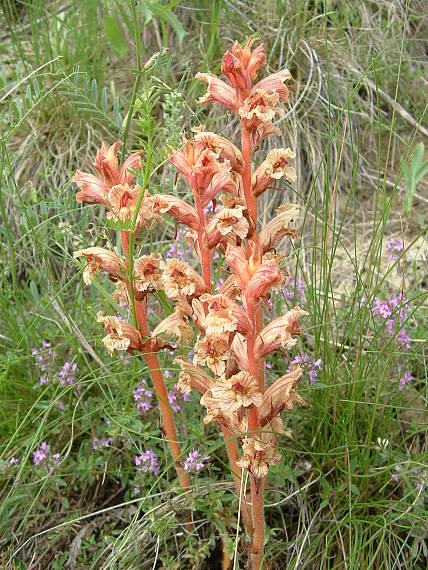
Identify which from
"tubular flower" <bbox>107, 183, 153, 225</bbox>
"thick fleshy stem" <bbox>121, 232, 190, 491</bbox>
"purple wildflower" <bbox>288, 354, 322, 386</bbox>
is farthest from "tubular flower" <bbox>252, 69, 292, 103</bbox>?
"purple wildflower" <bbox>288, 354, 322, 386</bbox>

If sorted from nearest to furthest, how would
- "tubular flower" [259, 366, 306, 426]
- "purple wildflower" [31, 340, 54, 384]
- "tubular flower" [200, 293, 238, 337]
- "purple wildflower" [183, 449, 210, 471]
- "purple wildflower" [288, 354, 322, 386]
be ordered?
1. "tubular flower" [200, 293, 238, 337]
2. "tubular flower" [259, 366, 306, 426]
3. "purple wildflower" [183, 449, 210, 471]
4. "purple wildflower" [288, 354, 322, 386]
5. "purple wildflower" [31, 340, 54, 384]

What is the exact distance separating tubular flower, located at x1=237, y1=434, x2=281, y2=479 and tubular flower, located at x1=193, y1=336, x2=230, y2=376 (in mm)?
193

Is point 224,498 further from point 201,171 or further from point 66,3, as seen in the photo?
point 66,3

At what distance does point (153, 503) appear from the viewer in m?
2.10

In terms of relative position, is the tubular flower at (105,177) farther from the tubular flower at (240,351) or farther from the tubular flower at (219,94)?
the tubular flower at (240,351)

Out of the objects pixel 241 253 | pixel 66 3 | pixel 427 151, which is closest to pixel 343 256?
pixel 427 151

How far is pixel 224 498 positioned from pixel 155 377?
451mm

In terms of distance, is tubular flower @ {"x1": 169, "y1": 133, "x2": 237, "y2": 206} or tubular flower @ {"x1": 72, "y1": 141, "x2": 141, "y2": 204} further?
tubular flower @ {"x1": 72, "y1": 141, "x2": 141, "y2": 204}

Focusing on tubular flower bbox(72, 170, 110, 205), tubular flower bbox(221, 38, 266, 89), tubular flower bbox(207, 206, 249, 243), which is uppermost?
tubular flower bbox(221, 38, 266, 89)

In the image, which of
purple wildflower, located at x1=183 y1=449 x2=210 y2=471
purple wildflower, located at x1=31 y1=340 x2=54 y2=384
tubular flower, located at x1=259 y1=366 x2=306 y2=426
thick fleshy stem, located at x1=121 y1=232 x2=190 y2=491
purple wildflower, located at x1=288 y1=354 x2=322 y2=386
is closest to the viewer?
tubular flower, located at x1=259 y1=366 x2=306 y2=426

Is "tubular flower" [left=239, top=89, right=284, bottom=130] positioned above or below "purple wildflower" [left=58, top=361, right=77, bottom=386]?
above

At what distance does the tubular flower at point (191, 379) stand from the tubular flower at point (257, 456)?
0.19m

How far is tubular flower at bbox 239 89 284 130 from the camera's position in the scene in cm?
147

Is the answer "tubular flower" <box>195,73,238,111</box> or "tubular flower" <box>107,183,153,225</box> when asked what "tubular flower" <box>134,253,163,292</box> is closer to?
"tubular flower" <box>107,183,153,225</box>
